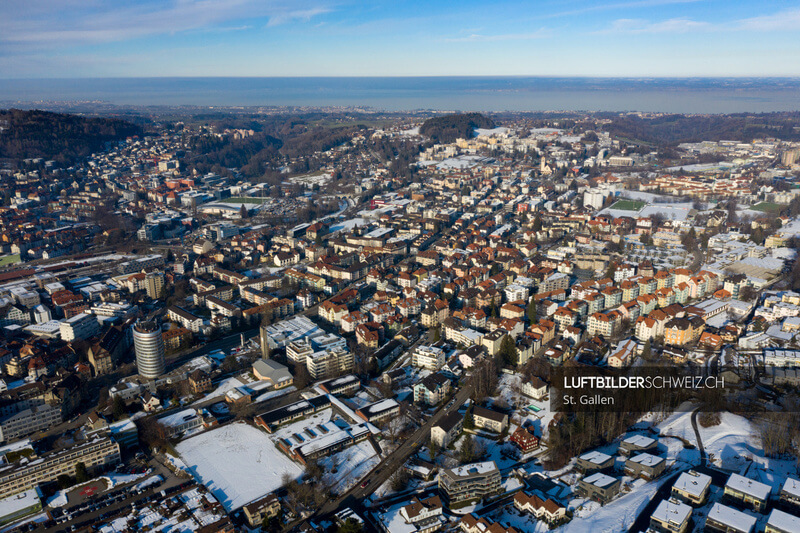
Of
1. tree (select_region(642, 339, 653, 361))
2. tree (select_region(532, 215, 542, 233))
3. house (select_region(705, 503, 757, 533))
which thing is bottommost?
house (select_region(705, 503, 757, 533))

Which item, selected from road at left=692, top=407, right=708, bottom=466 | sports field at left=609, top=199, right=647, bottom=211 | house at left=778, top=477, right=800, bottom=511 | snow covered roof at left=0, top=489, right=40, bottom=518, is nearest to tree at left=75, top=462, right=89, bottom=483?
snow covered roof at left=0, top=489, right=40, bottom=518

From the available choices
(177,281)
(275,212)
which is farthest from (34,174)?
(177,281)

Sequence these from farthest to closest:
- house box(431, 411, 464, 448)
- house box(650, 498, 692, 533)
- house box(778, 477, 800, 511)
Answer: house box(431, 411, 464, 448) < house box(778, 477, 800, 511) < house box(650, 498, 692, 533)

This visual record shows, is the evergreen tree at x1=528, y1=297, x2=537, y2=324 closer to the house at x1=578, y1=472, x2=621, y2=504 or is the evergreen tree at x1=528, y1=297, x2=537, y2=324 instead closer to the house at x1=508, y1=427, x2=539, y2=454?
the house at x1=508, y1=427, x2=539, y2=454

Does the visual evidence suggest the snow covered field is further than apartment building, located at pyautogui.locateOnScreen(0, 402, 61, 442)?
No

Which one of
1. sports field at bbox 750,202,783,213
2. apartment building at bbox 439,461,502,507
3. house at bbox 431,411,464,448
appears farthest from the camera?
sports field at bbox 750,202,783,213

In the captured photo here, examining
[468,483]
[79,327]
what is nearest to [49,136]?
[79,327]

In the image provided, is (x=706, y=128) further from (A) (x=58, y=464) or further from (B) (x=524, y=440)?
(A) (x=58, y=464)
